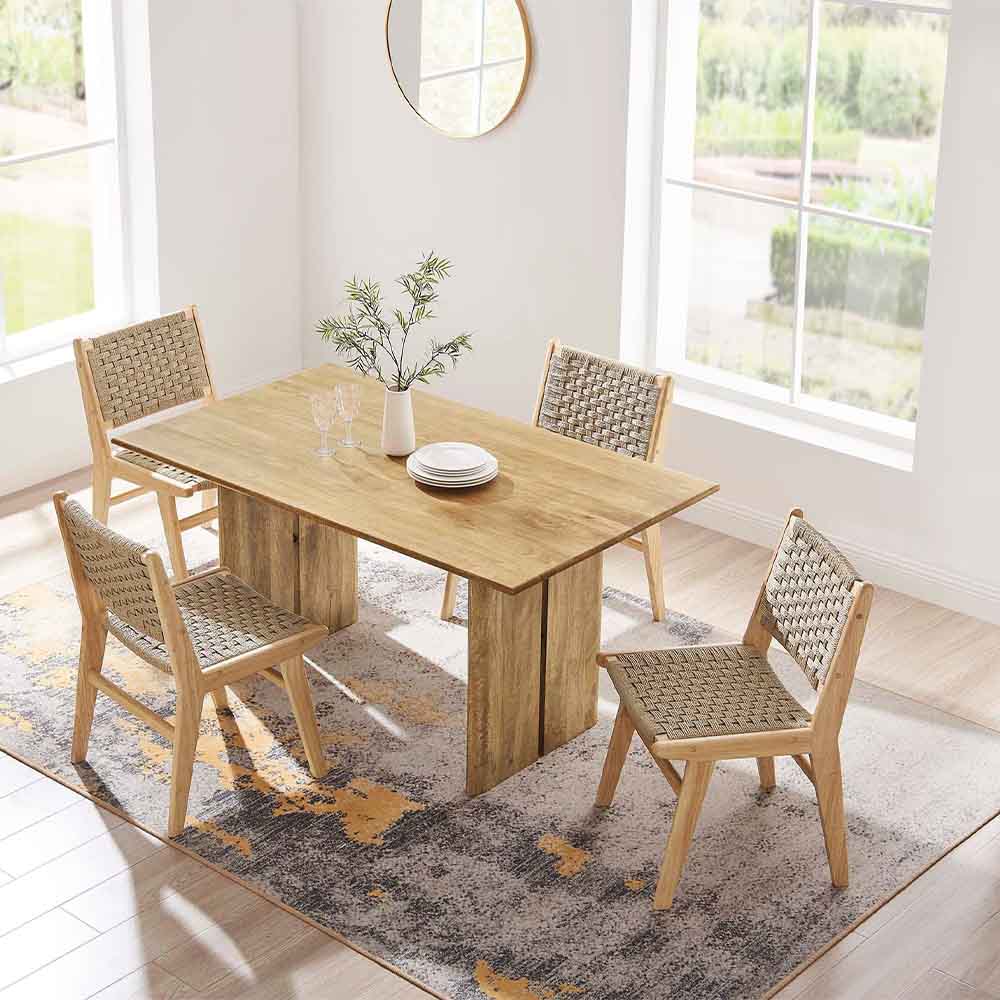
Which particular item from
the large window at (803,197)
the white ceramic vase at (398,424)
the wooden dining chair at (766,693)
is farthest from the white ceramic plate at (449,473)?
the large window at (803,197)

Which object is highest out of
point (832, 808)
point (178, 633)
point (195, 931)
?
point (178, 633)

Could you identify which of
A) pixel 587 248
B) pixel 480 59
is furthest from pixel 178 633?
pixel 480 59

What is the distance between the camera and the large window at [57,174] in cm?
595

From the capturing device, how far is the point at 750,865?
407 cm

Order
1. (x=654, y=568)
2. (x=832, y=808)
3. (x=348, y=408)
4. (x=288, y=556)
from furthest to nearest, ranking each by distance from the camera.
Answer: (x=654, y=568)
(x=288, y=556)
(x=348, y=408)
(x=832, y=808)

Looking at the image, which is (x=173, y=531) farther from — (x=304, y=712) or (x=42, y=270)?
(x=42, y=270)

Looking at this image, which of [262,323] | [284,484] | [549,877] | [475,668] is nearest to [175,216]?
[262,323]

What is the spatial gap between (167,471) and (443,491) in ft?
3.94

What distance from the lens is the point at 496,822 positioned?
13.8 ft

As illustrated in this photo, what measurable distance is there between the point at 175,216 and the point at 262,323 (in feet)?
2.11

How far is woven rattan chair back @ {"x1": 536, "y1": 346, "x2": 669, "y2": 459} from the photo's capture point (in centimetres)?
498

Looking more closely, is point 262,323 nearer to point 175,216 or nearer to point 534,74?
point 175,216

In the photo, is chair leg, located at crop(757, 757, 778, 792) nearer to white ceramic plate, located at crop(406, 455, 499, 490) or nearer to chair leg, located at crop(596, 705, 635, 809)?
chair leg, located at crop(596, 705, 635, 809)

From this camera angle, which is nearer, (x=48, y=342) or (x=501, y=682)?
(x=501, y=682)
